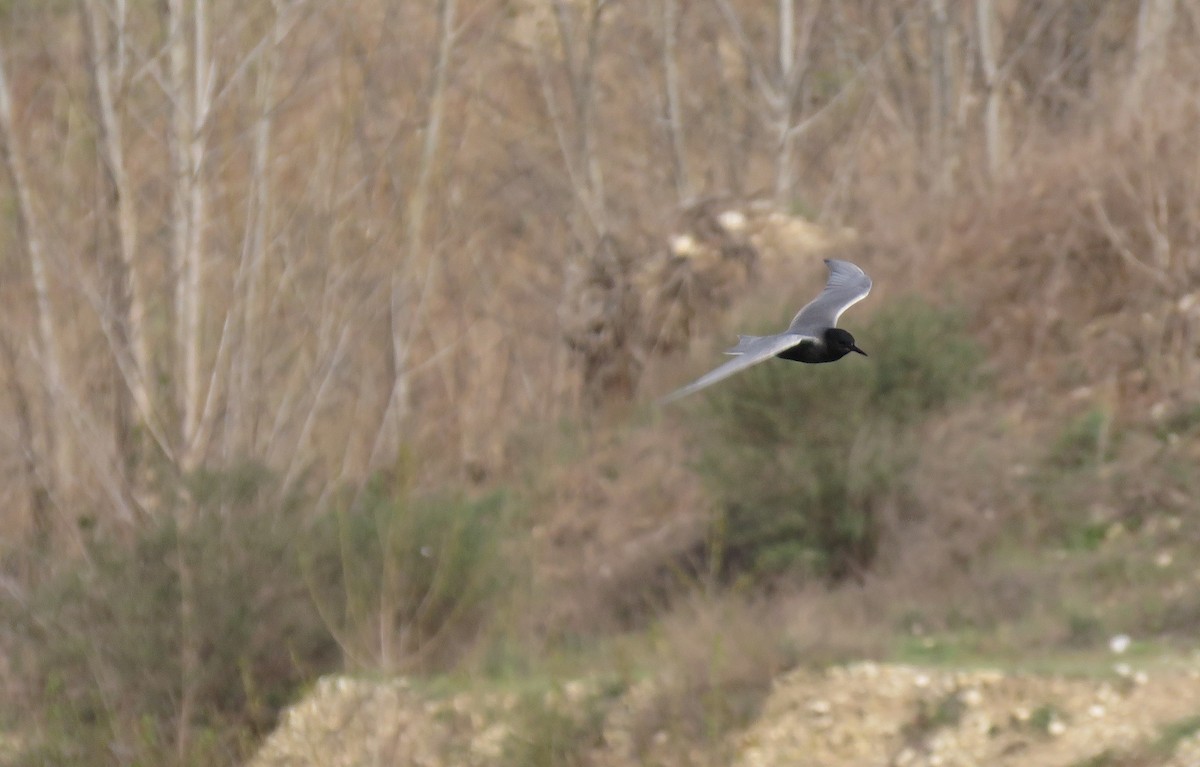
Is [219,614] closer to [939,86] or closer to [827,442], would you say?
[827,442]

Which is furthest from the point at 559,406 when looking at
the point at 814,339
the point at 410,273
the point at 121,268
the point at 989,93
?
the point at 814,339

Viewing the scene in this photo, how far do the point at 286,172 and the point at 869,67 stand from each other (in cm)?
599

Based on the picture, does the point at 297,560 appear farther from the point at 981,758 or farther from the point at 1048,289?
the point at 1048,289

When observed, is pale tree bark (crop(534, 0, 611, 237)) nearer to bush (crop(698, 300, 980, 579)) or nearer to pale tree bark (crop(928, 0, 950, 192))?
pale tree bark (crop(928, 0, 950, 192))

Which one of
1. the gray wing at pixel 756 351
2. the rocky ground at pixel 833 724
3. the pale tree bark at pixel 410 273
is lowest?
the rocky ground at pixel 833 724

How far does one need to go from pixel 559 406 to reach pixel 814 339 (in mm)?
10535

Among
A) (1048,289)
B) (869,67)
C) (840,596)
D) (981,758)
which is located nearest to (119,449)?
(840,596)

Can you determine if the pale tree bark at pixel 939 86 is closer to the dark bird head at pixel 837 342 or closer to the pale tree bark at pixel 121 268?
the pale tree bark at pixel 121 268

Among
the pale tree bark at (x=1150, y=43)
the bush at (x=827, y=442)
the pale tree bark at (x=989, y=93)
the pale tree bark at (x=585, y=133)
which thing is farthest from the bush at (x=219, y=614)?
the pale tree bark at (x=1150, y=43)

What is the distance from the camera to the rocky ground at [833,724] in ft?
27.3

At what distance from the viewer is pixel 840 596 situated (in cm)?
1120

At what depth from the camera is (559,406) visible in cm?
1541

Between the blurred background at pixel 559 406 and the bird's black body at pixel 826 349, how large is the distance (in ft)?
13.0

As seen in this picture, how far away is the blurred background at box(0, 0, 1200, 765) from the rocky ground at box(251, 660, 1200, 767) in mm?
152
